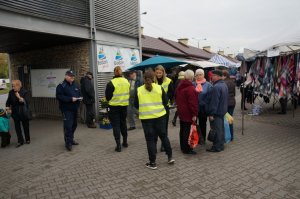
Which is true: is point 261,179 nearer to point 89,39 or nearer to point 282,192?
point 282,192

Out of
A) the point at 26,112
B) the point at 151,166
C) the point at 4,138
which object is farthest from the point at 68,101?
the point at 151,166

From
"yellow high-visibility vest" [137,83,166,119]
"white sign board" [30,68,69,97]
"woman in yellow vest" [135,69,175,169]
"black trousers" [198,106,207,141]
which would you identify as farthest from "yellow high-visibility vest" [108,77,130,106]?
"white sign board" [30,68,69,97]

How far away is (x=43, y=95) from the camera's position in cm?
1076

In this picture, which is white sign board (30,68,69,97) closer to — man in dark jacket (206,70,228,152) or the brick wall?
the brick wall

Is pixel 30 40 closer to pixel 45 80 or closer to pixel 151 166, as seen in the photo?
pixel 45 80

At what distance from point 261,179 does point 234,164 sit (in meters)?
0.75

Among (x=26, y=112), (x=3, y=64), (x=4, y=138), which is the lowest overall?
(x=4, y=138)

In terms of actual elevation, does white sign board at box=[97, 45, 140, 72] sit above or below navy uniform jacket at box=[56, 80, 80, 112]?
above

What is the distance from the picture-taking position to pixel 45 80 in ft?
34.5

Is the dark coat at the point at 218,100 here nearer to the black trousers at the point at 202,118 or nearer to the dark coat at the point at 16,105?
the black trousers at the point at 202,118

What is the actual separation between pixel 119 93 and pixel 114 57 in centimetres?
433

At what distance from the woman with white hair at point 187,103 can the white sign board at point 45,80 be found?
5.87m

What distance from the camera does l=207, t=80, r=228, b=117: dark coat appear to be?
216 inches

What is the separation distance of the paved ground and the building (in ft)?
10.6
